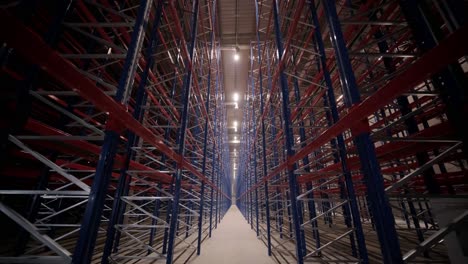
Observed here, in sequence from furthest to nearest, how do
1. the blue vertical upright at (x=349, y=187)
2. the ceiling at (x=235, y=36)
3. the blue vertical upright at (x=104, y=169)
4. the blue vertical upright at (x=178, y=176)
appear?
1. the ceiling at (x=235, y=36)
2. the blue vertical upright at (x=178, y=176)
3. the blue vertical upright at (x=349, y=187)
4. the blue vertical upright at (x=104, y=169)

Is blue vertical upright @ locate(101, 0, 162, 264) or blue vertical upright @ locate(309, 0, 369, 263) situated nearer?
blue vertical upright @ locate(309, 0, 369, 263)

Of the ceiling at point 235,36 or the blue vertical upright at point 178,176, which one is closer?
the blue vertical upright at point 178,176

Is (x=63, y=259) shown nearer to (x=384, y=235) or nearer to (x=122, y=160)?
(x=122, y=160)

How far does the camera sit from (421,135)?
2475mm

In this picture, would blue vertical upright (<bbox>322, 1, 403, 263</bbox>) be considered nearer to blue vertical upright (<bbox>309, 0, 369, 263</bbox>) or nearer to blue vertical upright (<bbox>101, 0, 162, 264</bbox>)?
blue vertical upright (<bbox>309, 0, 369, 263</bbox>)

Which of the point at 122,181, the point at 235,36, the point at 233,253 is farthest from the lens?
the point at 235,36

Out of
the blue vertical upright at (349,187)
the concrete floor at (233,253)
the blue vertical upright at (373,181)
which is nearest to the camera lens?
the blue vertical upright at (373,181)

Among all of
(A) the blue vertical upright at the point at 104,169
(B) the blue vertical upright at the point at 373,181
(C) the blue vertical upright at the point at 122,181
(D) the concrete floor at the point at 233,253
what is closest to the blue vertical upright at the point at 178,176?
(C) the blue vertical upright at the point at 122,181

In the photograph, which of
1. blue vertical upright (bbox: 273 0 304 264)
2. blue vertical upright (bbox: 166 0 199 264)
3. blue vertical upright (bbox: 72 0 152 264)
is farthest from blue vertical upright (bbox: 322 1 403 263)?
blue vertical upright (bbox: 166 0 199 264)

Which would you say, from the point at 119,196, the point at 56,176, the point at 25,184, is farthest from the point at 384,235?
the point at 25,184

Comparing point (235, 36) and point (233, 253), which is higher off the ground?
point (235, 36)

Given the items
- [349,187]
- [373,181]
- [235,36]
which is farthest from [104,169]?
[235,36]

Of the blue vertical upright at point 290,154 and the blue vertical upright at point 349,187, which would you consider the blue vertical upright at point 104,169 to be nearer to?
the blue vertical upright at point 290,154

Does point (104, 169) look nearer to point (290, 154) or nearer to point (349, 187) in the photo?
point (290, 154)
